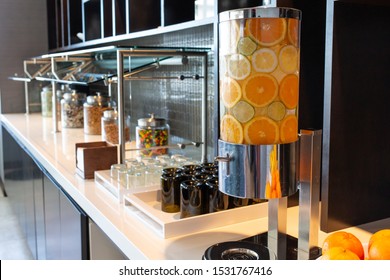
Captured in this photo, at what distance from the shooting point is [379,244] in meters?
0.78

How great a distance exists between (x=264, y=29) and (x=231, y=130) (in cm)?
19

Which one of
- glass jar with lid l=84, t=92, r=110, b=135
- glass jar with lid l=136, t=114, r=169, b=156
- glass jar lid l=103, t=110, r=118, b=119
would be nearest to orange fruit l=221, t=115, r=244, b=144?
glass jar with lid l=136, t=114, r=169, b=156

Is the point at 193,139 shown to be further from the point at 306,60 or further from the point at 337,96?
the point at 337,96

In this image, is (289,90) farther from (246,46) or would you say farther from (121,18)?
(121,18)

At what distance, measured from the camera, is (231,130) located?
0.82 m

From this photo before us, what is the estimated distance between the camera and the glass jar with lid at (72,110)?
2.99m

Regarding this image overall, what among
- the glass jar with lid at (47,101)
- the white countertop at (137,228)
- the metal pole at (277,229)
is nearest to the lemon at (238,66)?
→ the metal pole at (277,229)

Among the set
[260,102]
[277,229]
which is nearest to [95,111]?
[277,229]

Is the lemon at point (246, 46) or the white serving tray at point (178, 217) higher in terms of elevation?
the lemon at point (246, 46)

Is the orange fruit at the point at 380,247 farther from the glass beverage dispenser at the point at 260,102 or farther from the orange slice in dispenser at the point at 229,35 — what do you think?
the orange slice in dispenser at the point at 229,35

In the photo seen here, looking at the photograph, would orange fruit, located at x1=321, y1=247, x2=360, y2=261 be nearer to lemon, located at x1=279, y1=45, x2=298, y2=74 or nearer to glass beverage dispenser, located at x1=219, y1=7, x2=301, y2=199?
glass beverage dispenser, located at x1=219, y1=7, x2=301, y2=199

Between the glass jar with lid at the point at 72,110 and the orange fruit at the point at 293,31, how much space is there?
7.84 feet

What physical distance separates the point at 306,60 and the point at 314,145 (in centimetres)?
44

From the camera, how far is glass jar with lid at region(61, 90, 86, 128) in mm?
2990
